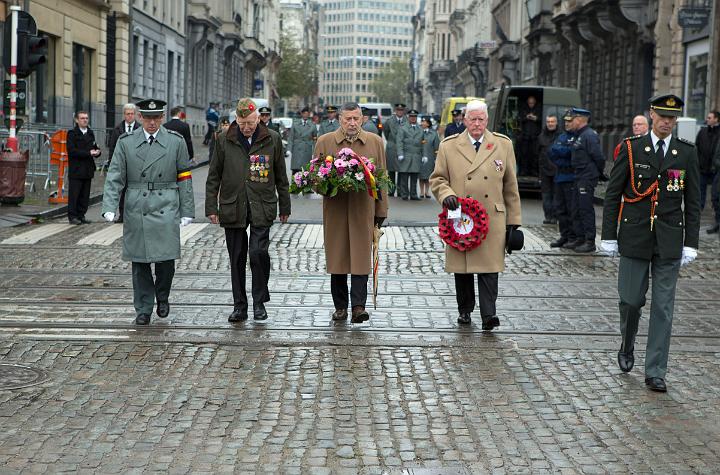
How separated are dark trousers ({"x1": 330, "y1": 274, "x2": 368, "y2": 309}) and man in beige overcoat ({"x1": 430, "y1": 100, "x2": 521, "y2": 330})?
2.39ft

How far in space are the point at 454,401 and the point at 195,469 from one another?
1945 mm

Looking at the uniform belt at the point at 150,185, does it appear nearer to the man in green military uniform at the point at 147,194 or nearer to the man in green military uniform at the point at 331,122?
the man in green military uniform at the point at 147,194

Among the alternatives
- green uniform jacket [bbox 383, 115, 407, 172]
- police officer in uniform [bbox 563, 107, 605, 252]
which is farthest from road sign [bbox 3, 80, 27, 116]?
police officer in uniform [bbox 563, 107, 605, 252]

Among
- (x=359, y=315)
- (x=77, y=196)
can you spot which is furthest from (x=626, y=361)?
A: (x=77, y=196)

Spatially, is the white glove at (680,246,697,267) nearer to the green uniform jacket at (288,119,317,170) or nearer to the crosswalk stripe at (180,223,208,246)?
the crosswalk stripe at (180,223,208,246)

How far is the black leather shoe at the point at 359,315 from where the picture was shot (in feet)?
31.6

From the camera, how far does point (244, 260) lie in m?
9.90

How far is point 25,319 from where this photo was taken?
9742mm

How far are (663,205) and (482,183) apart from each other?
79.2 inches

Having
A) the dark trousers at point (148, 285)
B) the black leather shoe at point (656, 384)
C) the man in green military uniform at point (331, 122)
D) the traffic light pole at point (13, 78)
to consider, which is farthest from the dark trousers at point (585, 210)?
the man in green military uniform at point (331, 122)

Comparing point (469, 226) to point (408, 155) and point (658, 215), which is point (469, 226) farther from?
point (408, 155)

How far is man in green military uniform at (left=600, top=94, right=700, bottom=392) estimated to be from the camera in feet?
24.8

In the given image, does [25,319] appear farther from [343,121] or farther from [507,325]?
[507,325]

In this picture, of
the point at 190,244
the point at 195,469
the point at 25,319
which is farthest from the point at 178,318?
the point at 190,244
